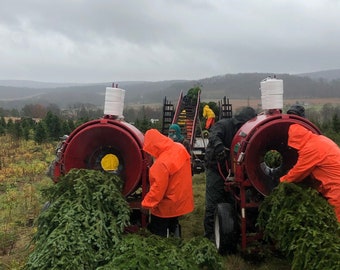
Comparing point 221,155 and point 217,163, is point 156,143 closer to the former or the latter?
point 221,155

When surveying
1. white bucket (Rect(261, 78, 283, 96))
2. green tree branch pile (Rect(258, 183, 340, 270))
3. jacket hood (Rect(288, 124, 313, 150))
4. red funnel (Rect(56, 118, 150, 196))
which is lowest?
green tree branch pile (Rect(258, 183, 340, 270))

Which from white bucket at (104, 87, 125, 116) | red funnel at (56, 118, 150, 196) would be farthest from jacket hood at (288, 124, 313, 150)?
white bucket at (104, 87, 125, 116)

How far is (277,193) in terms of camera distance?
4574mm

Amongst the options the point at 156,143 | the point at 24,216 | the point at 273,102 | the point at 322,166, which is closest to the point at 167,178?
the point at 156,143

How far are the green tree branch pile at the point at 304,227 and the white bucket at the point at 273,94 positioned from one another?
1264 mm

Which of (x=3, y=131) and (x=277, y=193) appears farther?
(x=3, y=131)

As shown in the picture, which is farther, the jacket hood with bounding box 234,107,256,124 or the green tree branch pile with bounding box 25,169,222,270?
the jacket hood with bounding box 234,107,256,124

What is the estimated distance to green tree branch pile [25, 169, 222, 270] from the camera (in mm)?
3549

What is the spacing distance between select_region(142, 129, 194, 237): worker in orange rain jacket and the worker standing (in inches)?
45.4

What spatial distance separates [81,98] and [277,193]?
16104 centimetres

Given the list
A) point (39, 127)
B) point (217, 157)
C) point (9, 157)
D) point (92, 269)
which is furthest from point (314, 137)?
point (39, 127)

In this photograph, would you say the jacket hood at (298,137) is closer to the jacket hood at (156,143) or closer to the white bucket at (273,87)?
the white bucket at (273,87)

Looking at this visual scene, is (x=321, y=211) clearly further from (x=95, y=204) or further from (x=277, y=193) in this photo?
(x=95, y=204)

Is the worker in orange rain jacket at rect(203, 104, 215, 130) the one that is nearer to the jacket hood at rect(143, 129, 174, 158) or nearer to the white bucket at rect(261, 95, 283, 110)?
the white bucket at rect(261, 95, 283, 110)
